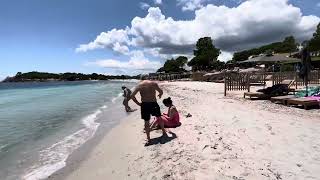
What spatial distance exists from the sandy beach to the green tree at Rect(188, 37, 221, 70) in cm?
7555

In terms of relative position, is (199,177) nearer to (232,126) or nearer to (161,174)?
(161,174)

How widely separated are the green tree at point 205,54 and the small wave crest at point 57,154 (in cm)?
7320

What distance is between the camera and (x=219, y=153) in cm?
698

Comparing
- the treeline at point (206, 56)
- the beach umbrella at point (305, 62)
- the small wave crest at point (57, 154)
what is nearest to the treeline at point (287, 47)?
the treeline at point (206, 56)

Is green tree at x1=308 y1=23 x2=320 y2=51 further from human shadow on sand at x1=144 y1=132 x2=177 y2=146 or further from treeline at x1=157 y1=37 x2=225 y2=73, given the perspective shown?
human shadow on sand at x1=144 y1=132 x2=177 y2=146

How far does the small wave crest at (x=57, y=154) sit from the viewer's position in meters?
8.34

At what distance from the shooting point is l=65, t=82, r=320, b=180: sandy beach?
6.00 meters

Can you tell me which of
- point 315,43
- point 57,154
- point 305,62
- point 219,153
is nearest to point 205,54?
point 315,43

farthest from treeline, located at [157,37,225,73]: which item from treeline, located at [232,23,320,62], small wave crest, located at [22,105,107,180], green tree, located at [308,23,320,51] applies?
small wave crest, located at [22,105,107,180]

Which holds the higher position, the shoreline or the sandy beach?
the sandy beach

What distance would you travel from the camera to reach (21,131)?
1479 centimetres

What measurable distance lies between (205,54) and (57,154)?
260 feet

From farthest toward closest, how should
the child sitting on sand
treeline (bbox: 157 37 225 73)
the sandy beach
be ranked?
treeline (bbox: 157 37 225 73)
the child sitting on sand
the sandy beach

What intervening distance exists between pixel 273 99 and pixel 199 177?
11857mm
